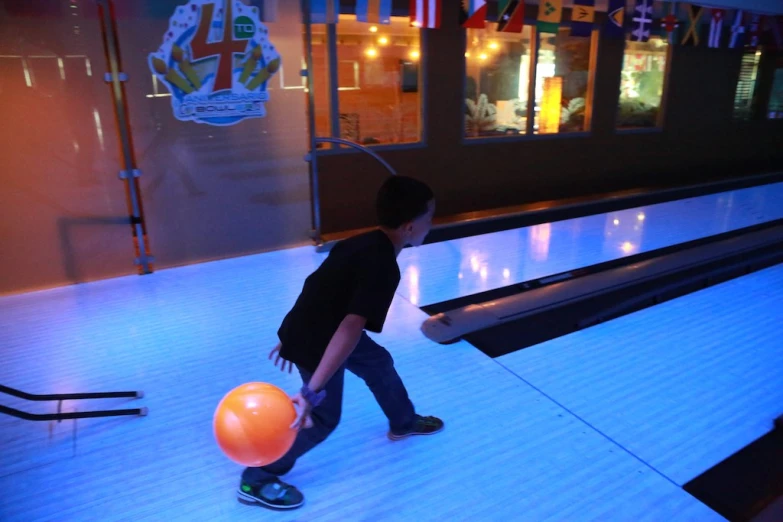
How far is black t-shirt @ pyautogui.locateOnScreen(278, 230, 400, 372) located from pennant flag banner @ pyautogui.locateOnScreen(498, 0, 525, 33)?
15.1 ft

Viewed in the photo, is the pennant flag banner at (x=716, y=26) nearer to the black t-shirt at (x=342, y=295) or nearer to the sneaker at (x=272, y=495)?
the black t-shirt at (x=342, y=295)

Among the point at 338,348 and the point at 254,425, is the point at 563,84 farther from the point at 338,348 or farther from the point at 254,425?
the point at 254,425

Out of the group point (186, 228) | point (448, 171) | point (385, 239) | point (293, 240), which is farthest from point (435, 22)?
point (385, 239)

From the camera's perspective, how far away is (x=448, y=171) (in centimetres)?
592

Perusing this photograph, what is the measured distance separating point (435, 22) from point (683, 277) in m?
2.99

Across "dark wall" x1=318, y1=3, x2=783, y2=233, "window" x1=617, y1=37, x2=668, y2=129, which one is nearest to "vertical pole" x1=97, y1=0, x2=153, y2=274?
"dark wall" x1=318, y1=3, x2=783, y2=233

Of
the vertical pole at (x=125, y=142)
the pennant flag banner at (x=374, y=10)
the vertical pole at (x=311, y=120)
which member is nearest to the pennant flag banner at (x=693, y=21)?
the pennant flag banner at (x=374, y=10)

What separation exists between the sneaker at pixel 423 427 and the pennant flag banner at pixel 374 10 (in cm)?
369

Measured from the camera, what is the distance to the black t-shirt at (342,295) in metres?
1.52

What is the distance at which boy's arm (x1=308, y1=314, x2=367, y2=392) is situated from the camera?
59.4 inches

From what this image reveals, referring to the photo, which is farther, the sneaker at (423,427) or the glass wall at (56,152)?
the glass wall at (56,152)

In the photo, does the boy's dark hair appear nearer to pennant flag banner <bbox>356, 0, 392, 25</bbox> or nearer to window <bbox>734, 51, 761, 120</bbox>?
pennant flag banner <bbox>356, 0, 392, 25</bbox>

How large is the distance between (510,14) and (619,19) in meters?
1.60

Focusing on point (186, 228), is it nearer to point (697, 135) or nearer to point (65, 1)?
point (65, 1)
